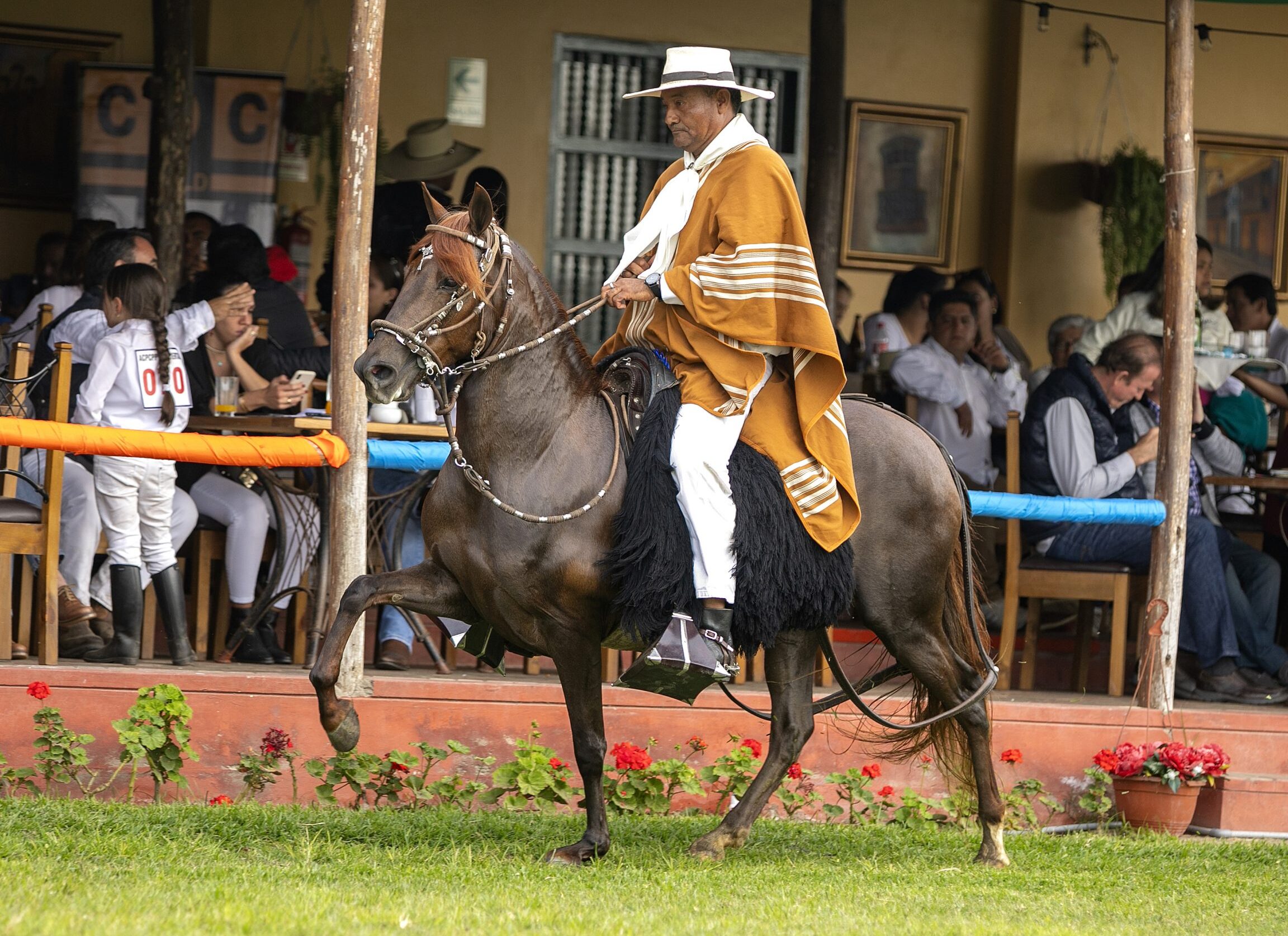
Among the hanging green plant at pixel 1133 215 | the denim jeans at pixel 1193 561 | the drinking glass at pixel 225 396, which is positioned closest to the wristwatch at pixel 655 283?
the drinking glass at pixel 225 396

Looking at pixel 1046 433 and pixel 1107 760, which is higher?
pixel 1046 433

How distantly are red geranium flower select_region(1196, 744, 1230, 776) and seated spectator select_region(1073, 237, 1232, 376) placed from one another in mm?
3153

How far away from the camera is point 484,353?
4.97 metres

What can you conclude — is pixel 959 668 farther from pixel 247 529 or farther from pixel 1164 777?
pixel 247 529

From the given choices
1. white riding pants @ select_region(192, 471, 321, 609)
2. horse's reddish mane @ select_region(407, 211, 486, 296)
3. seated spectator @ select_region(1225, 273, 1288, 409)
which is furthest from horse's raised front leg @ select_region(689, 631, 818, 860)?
seated spectator @ select_region(1225, 273, 1288, 409)

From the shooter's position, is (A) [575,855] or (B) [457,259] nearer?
(B) [457,259]

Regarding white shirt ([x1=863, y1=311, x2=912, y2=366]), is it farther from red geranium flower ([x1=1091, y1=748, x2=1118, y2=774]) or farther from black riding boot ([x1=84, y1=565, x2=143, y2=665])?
black riding boot ([x1=84, y1=565, x2=143, y2=665])

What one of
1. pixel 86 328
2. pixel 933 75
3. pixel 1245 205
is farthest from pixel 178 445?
pixel 1245 205

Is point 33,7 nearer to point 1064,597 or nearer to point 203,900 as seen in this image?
point 1064,597

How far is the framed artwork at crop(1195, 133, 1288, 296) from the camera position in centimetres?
1280

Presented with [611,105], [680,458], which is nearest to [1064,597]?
[680,458]

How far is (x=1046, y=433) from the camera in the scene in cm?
787

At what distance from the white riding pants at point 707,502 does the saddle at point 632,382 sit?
0.78 ft

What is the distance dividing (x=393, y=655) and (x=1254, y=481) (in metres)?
4.19
